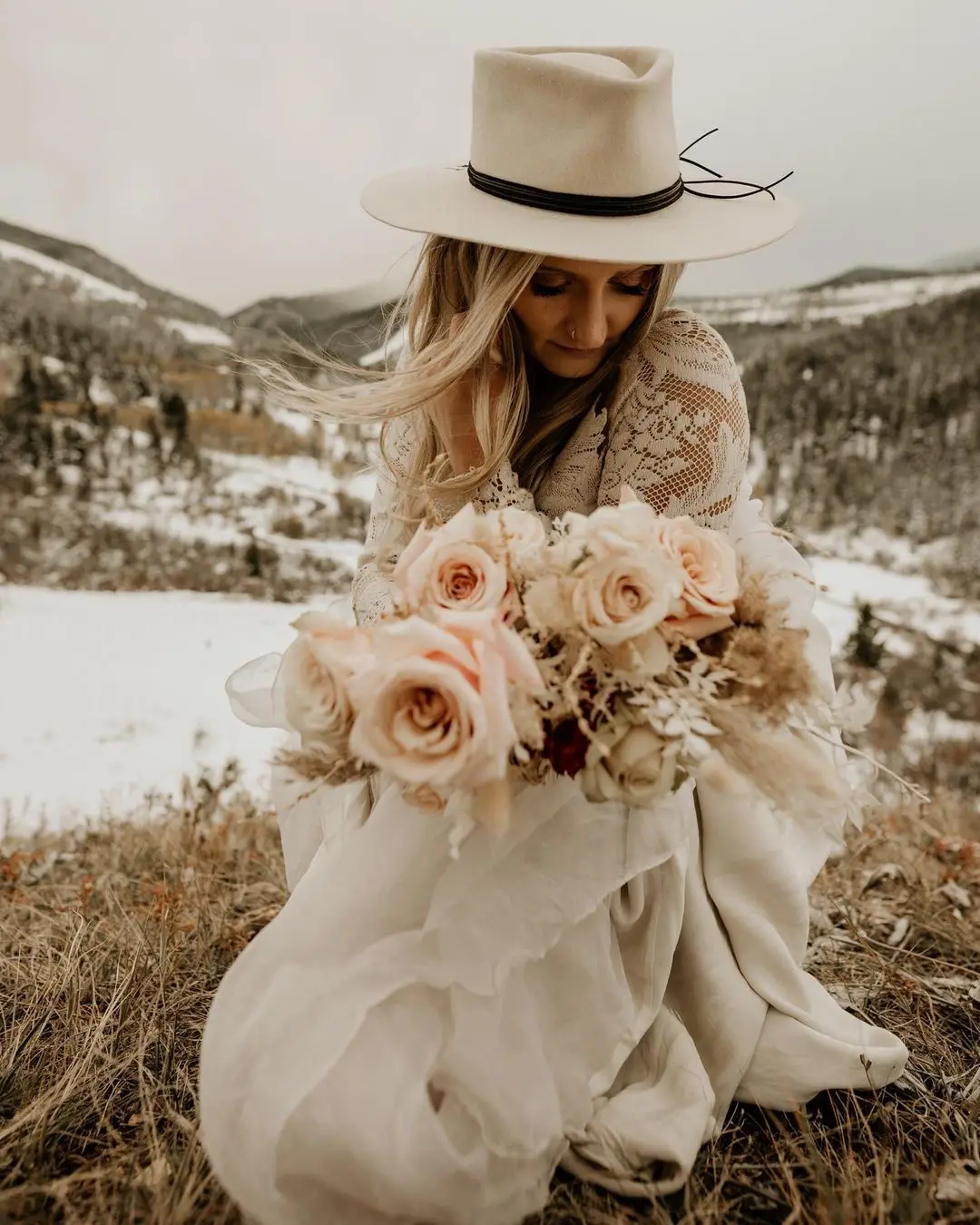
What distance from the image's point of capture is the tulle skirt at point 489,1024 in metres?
1.18

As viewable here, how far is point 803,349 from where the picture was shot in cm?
561

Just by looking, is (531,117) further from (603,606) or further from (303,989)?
(303,989)

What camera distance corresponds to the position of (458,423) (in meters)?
1.92

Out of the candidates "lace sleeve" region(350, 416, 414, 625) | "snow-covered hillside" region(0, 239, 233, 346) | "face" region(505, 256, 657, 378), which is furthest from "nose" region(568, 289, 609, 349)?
"snow-covered hillside" region(0, 239, 233, 346)

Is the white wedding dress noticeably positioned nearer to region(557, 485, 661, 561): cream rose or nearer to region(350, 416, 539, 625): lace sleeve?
region(350, 416, 539, 625): lace sleeve

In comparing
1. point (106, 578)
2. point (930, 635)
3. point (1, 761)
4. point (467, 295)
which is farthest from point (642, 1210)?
point (106, 578)

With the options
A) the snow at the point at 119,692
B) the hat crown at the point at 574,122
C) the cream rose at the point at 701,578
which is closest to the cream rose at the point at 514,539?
the cream rose at the point at 701,578

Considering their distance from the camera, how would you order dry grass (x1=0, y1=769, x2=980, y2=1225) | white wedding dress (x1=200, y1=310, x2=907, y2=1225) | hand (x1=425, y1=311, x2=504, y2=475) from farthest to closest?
hand (x1=425, y1=311, x2=504, y2=475) < dry grass (x1=0, y1=769, x2=980, y2=1225) < white wedding dress (x1=200, y1=310, x2=907, y2=1225)

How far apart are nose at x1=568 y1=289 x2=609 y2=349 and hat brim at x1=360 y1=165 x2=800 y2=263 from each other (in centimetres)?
13

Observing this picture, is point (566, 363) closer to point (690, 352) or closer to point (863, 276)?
point (690, 352)

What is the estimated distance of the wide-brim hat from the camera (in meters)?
1.51

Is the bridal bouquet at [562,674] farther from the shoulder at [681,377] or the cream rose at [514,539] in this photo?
the shoulder at [681,377]

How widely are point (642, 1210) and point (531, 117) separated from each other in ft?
5.40

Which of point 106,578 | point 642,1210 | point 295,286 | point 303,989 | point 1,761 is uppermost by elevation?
point 295,286
